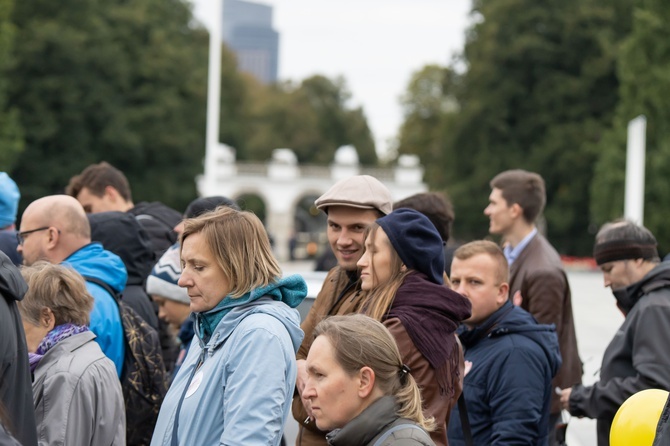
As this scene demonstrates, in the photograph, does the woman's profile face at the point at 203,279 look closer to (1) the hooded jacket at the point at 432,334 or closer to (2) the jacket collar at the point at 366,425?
(2) the jacket collar at the point at 366,425

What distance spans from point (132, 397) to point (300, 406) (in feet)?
4.11

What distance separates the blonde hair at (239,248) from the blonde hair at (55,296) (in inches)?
38.0

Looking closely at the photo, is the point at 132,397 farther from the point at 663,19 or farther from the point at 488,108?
the point at 488,108

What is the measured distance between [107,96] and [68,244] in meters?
40.8

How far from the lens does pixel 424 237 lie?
4215 millimetres

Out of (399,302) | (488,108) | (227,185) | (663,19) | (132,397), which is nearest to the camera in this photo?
(399,302)

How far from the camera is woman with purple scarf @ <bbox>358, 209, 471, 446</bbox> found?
4.00m

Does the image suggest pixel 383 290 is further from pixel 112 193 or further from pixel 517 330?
pixel 112 193

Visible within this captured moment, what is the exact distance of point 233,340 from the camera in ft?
11.3

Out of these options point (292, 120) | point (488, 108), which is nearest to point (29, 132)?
point (488, 108)

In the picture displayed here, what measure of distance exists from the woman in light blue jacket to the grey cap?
1.02 meters

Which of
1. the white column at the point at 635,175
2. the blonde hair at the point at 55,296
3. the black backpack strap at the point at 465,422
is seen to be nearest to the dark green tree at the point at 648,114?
the white column at the point at 635,175

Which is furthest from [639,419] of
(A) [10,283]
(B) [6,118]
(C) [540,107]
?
(C) [540,107]

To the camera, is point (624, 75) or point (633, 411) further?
point (624, 75)
